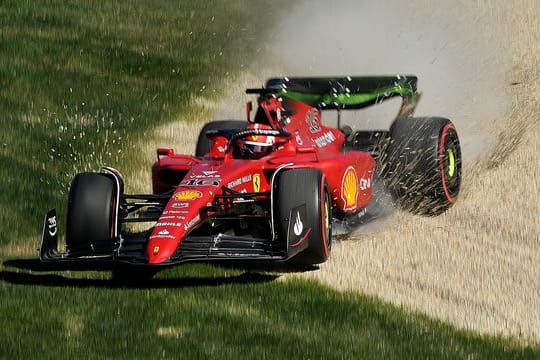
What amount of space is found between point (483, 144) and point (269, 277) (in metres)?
5.37

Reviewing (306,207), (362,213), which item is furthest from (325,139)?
(306,207)

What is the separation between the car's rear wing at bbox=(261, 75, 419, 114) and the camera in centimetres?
1264

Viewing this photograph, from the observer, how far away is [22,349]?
7.77 meters

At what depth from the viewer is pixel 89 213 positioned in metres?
9.23

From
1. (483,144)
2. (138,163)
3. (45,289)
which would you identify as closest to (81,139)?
(138,163)

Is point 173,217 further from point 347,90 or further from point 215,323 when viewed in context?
point 347,90

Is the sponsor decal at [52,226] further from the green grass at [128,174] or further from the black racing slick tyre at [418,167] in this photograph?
the black racing slick tyre at [418,167]

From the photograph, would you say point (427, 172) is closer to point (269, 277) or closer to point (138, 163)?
point (269, 277)

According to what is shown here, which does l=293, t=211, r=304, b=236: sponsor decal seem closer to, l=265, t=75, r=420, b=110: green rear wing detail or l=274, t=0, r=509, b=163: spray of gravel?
l=265, t=75, r=420, b=110: green rear wing detail

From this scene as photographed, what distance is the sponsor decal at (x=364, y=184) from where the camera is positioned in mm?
10812

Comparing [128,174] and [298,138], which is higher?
[128,174]

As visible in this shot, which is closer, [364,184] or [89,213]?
[89,213]

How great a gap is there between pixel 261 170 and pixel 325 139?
1.48m

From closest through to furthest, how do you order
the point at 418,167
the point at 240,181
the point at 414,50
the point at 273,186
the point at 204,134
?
the point at 273,186 → the point at 240,181 → the point at 418,167 → the point at 204,134 → the point at 414,50
